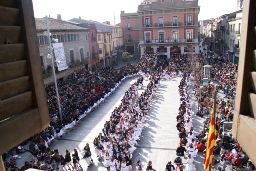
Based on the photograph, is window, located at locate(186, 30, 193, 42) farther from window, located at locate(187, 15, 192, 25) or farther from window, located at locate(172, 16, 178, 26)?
window, located at locate(172, 16, 178, 26)

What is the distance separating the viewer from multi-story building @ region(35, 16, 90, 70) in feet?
108

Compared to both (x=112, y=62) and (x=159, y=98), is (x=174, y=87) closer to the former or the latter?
(x=159, y=98)

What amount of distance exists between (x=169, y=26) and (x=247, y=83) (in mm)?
51297

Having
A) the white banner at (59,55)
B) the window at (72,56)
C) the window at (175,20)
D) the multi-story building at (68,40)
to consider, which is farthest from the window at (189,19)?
the white banner at (59,55)

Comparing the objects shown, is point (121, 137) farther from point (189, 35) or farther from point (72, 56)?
point (189, 35)

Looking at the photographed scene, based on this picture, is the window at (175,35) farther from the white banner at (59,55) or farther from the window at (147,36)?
the white banner at (59,55)

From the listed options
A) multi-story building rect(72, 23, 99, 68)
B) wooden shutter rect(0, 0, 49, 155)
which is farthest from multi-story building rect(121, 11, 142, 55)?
wooden shutter rect(0, 0, 49, 155)

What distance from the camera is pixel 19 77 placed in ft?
8.11

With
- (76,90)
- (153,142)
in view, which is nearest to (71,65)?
(76,90)

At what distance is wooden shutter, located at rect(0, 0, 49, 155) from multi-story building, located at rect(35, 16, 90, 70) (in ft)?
100

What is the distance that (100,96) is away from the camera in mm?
28062

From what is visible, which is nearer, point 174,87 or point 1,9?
point 1,9

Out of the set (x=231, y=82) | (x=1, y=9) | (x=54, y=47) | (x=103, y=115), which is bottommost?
(x=103, y=115)

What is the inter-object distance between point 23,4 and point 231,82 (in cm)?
2787
